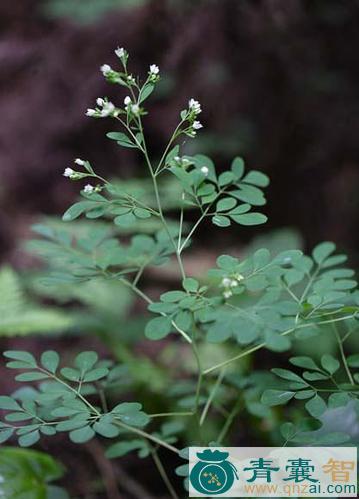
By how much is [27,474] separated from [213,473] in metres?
0.42

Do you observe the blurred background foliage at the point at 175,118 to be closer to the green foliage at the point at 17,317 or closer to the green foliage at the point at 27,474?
the green foliage at the point at 17,317

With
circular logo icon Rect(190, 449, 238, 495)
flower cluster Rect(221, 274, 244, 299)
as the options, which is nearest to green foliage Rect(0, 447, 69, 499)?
circular logo icon Rect(190, 449, 238, 495)

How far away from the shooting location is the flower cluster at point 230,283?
92cm

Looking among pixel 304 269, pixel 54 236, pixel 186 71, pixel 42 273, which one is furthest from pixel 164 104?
pixel 304 269

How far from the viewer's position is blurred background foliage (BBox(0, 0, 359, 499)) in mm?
2279

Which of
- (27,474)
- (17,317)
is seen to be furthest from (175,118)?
(27,474)

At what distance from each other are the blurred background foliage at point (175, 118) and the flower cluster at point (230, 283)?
106cm

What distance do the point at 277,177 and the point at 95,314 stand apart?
1.23 m

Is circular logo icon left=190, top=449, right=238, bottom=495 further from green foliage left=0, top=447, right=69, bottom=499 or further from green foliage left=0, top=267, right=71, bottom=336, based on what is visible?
green foliage left=0, top=267, right=71, bottom=336

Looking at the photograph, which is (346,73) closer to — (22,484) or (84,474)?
(84,474)

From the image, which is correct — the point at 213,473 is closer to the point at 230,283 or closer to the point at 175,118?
the point at 230,283

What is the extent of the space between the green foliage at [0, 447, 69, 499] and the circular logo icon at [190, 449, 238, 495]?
0.37 m

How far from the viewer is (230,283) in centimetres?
93

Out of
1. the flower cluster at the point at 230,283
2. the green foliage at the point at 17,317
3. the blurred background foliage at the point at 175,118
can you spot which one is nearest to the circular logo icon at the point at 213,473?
the flower cluster at the point at 230,283
